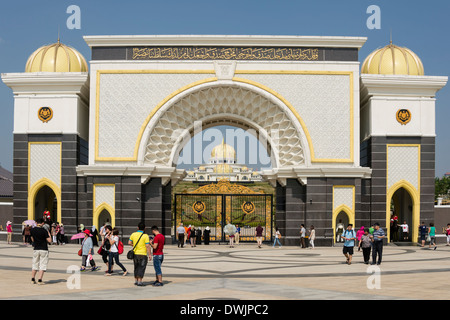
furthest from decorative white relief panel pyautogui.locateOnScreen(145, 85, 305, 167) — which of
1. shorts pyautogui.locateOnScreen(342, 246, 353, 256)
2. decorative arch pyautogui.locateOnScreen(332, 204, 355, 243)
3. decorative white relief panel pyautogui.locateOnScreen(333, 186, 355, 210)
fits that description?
shorts pyautogui.locateOnScreen(342, 246, 353, 256)

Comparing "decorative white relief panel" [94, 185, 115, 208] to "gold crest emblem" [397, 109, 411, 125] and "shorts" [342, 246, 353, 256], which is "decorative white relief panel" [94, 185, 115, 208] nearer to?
"shorts" [342, 246, 353, 256]

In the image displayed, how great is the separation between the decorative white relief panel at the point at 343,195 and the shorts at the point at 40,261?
17192mm

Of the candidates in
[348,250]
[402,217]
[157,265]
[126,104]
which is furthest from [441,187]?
[157,265]

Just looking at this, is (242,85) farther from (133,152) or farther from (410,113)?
(410,113)

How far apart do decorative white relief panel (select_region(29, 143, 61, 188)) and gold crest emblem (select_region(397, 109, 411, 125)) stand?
16823mm

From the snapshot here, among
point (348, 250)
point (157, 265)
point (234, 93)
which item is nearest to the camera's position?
point (157, 265)

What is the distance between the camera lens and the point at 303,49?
28.7m

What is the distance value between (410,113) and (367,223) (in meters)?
5.83

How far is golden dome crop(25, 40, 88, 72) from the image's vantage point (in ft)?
96.2

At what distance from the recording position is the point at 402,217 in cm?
3125

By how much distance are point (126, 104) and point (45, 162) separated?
5.01 meters

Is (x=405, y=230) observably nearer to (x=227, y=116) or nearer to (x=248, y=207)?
(x=248, y=207)

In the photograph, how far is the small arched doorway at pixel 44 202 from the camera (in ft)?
100

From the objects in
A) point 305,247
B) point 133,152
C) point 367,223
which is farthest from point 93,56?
point 367,223
